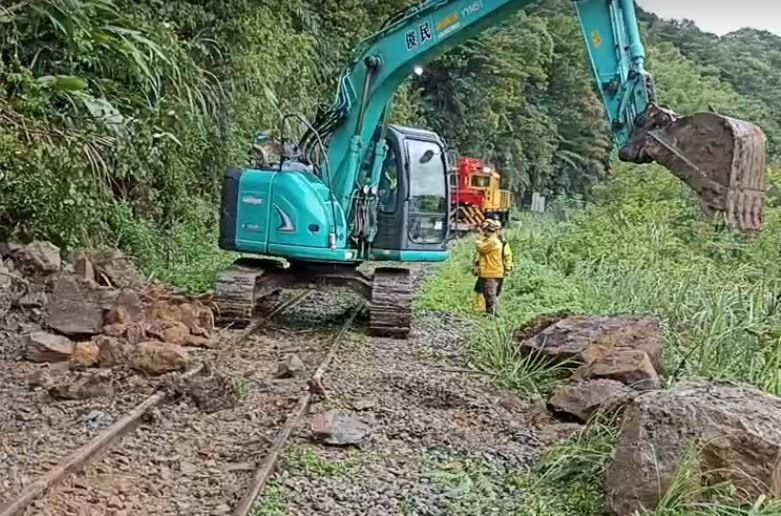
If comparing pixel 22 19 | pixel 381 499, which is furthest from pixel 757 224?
pixel 22 19

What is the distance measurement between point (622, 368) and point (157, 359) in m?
3.44

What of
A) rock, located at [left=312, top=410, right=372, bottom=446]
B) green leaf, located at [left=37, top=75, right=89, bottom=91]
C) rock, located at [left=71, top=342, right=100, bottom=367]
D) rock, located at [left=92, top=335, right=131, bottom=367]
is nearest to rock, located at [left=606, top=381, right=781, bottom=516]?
rock, located at [left=312, top=410, right=372, bottom=446]

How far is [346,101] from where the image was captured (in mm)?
11070

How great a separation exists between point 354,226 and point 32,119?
3.50m

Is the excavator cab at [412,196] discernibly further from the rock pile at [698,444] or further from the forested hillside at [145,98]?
the rock pile at [698,444]

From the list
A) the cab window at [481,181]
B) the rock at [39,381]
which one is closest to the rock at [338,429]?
the rock at [39,381]

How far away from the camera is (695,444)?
462cm

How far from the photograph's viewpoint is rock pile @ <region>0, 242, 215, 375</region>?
7672 millimetres

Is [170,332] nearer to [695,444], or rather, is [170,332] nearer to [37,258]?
[37,258]

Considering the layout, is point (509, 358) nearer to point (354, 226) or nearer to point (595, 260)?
point (354, 226)

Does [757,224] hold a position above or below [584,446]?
above

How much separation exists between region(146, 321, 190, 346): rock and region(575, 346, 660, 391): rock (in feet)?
11.5

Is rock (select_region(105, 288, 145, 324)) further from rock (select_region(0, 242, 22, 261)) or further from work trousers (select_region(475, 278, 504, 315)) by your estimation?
work trousers (select_region(475, 278, 504, 315))

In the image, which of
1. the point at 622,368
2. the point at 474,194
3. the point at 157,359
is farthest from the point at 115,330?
the point at 474,194
